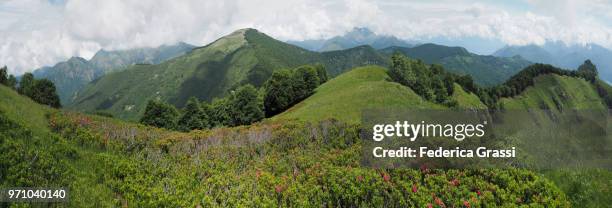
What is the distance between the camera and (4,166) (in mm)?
9547

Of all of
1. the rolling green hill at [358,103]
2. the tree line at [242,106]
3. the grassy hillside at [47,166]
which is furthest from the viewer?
the tree line at [242,106]

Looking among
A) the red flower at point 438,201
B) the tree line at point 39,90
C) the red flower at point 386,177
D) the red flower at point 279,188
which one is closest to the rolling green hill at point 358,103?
the red flower at point 386,177

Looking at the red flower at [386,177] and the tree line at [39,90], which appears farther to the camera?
the tree line at [39,90]

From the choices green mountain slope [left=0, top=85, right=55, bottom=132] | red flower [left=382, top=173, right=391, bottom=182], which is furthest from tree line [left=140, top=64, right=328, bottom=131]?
red flower [left=382, top=173, right=391, bottom=182]

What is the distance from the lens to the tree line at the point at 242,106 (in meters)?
80.8

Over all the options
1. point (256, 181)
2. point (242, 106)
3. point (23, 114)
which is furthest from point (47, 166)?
point (242, 106)

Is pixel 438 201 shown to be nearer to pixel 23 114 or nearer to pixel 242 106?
pixel 23 114

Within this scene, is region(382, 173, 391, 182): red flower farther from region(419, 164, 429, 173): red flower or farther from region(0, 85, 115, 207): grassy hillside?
region(0, 85, 115, 207): grassy hillside

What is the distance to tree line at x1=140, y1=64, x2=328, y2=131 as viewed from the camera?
265ft

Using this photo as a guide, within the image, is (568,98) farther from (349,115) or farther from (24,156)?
(24,156)

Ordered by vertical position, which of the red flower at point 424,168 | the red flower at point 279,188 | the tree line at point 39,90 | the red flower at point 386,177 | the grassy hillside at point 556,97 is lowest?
the red flower at point 279,188

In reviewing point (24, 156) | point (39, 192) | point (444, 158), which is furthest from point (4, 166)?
point (444, 158)

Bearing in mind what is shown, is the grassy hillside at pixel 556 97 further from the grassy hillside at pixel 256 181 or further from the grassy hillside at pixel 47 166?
the grassy hillside at pixel 47 166

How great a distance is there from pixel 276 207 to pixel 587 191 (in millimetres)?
8628
